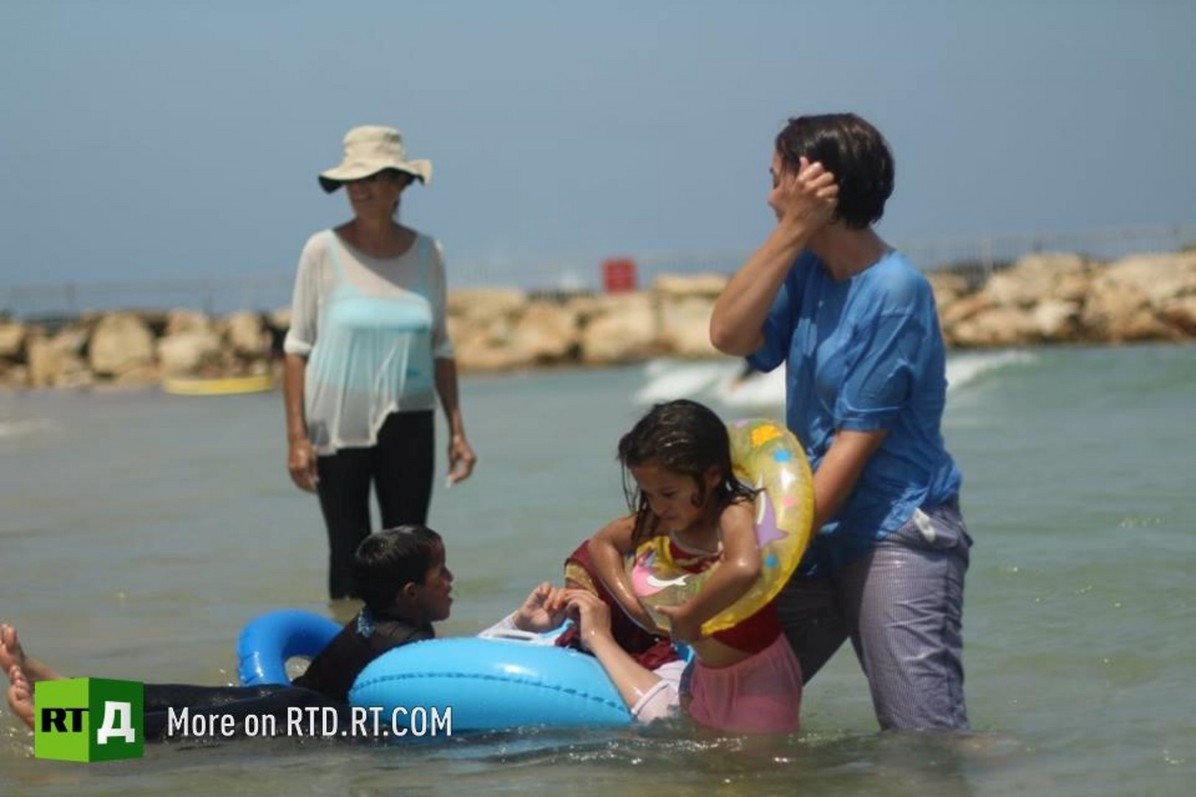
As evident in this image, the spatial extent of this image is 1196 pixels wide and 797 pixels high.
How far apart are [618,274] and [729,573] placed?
40199mm

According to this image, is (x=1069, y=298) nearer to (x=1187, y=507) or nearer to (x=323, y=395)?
(x=1187, y=507)

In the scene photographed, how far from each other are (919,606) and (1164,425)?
41.2ft

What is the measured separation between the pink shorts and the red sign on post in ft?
130

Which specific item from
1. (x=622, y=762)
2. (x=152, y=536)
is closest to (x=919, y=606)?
(x=622, y=762)

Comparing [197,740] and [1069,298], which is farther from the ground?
[197,740]

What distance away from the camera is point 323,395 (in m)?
7.02

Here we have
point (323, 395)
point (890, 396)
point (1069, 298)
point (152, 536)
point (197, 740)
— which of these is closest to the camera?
point (890, 396)

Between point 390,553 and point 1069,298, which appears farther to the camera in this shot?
point 1069,298

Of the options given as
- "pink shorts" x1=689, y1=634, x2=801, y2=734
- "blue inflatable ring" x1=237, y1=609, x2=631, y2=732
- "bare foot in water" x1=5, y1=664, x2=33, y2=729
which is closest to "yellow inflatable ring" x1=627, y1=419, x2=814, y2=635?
"pink shorts" x1=689, y1=634, x2=801, y2=734

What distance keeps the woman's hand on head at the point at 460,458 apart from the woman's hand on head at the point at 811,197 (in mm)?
2943

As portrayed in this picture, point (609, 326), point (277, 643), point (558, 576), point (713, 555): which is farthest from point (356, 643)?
point (609, 326)

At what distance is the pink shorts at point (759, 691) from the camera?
4734 mm

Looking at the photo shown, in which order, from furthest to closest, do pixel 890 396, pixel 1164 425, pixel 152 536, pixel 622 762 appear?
pixel 1164 425
pixel 152 536
pixel 622 762
pixel 890 396

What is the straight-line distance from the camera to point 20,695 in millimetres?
5375
